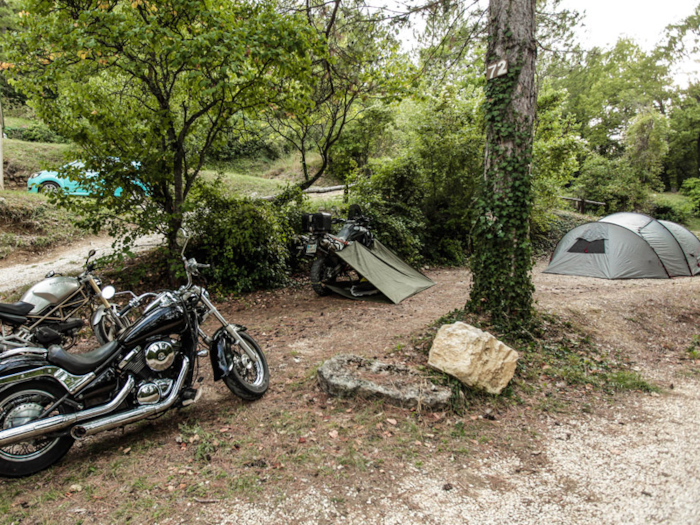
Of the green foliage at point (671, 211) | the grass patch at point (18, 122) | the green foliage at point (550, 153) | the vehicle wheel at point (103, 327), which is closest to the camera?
the vehicle wheel at point (103, 327)

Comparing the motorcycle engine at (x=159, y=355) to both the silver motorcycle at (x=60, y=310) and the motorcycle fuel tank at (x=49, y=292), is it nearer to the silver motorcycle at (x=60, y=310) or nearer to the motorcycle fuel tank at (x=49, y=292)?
the silver motorcycle at (x=60, y=310)

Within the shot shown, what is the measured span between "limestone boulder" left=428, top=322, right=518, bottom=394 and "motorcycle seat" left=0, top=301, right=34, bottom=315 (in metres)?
3.50

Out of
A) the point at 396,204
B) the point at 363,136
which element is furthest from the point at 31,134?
the point at 396,204

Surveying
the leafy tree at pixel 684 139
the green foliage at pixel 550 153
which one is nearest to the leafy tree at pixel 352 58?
the green foliage at pixel 550 153

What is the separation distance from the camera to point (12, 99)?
61.0 feet

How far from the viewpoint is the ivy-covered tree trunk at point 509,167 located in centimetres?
428

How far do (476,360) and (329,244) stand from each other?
3.39 m

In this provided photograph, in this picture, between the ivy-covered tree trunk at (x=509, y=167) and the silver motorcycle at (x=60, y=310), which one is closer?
the silver motorcycle at (x=60, y=310)

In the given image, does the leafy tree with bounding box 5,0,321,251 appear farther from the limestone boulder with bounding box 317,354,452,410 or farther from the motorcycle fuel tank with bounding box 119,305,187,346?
the limestone boulder with bounding box 317,354,452,410

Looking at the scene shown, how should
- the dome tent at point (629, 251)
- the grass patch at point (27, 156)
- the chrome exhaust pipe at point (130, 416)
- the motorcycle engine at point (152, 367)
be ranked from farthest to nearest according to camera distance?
1. the grass patch at point (27, 156)
2. the dome tent at point (629, 251)
3. the motorcycle engine at point (152, 367)
4. the chrome exhaust pipe at point (130, 416)

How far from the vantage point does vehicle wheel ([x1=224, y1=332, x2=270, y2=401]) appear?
307 centimetres

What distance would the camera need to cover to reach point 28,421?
2.32 m

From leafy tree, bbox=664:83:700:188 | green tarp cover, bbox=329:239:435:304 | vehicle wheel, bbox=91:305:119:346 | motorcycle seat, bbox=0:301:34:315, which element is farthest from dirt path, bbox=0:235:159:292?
leafy tree, bbox=664:83:700:188

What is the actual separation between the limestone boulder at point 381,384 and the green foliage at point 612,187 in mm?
18520
